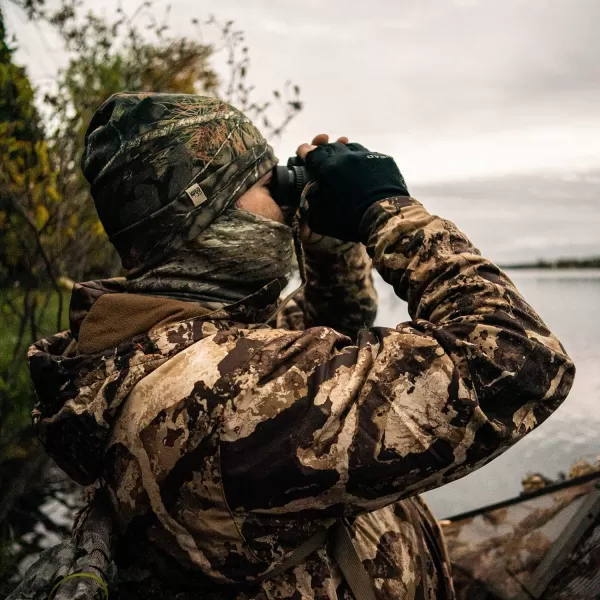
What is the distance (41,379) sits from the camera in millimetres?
1455

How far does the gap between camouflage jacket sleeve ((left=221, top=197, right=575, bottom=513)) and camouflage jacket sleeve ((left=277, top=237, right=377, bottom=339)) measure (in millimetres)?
863

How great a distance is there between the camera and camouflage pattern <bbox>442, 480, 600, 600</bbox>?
2.19 meters

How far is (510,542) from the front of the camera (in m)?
2.34

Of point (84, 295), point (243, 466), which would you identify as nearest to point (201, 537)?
point (243, 466)

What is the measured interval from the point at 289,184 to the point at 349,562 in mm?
1011

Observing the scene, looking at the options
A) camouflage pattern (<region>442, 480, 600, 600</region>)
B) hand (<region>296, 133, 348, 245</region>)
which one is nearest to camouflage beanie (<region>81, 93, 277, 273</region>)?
hand (<region>296, 133, 348, 245</region>)

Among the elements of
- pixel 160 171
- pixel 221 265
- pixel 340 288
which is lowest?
pixel 340 288

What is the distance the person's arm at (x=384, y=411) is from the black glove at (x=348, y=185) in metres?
0.41

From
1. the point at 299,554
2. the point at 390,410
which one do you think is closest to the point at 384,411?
the point at 390,410

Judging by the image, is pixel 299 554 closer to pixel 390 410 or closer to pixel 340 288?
pixel 390 410

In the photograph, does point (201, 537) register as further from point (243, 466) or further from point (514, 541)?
point (514, 541)

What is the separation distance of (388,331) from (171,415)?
19.8 inches

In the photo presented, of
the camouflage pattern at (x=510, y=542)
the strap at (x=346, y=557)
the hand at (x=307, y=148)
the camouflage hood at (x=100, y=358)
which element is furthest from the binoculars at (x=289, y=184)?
the camouflage pattern at (x=510, y=542)

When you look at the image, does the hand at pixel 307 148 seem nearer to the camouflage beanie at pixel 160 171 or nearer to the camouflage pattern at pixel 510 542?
the camouflage beanie at pixel 160 171
